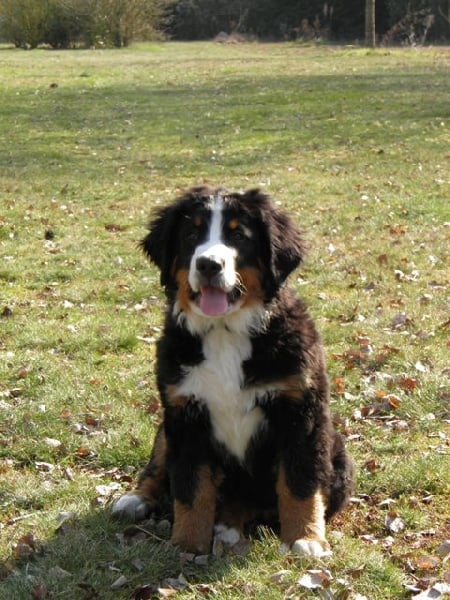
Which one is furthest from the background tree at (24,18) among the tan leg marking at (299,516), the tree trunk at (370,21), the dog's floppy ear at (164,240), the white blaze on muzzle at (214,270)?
the tan leg marking at (299,516)

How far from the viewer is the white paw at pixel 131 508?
4.73 metres

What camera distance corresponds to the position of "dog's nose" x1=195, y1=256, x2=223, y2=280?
425 centimetres

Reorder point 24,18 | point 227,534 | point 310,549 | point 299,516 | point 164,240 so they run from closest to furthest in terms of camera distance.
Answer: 1. point 310,549
2. point 299,516
3. point 227,534
4. point 164,240
5. point 24,18

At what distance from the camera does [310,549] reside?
4.23 metres

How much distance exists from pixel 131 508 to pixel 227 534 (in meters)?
0.55

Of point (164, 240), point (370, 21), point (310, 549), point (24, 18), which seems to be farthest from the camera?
point (24, 18)

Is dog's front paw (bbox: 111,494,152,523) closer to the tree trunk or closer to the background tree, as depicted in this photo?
the tree trunk

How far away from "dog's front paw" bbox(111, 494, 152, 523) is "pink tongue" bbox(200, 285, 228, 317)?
1.13 meters

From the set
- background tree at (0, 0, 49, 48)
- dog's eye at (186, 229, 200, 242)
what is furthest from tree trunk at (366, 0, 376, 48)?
dog's eye at (186, 229, 200, 242)

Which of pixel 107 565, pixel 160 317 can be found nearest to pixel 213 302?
pixel 107 565

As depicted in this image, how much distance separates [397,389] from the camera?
6.34 meters

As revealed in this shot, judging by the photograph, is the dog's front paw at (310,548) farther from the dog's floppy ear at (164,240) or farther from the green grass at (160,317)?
the dog's floppy ear at (164,240)

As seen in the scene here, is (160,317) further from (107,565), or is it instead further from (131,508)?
(107,565)

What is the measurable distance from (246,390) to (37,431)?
6.71 ft
